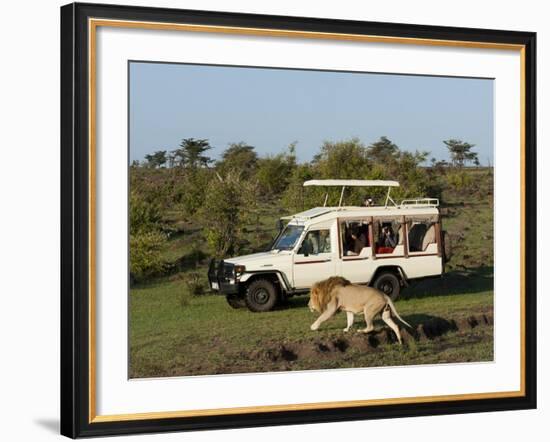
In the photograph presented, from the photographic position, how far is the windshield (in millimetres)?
10766

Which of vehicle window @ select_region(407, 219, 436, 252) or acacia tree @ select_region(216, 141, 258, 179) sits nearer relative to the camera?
acacia tree @ select_region(216, 141, 258, 179)

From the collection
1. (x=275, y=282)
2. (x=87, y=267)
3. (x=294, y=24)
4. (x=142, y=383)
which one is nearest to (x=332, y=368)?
(x=275, y=282)

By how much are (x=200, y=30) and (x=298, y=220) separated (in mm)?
2184

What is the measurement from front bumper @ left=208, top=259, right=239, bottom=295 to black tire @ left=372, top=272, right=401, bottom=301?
4.69ft

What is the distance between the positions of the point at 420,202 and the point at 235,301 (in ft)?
7.37

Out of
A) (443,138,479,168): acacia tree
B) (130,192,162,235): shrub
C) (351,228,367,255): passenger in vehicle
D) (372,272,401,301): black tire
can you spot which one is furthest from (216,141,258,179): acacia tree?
(443,138,479,168): acacia tree

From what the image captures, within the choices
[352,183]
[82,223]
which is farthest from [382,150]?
[82,223]

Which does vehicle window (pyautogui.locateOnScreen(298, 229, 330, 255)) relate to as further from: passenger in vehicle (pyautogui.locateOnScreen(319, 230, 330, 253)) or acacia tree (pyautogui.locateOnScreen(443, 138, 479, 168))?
acacia tree (pyautogui.locateOnScreen(443, 138, 479, 168))

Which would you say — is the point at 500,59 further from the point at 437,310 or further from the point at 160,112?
the point at 160,112

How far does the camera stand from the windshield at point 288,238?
10766mm

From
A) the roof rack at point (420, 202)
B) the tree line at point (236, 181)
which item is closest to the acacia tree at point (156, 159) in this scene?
the tree line at point (236, 181)

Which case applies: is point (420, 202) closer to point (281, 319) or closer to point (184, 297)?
point (281, 319)

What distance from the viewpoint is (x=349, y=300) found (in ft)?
35.5

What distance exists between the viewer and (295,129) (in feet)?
35.1
